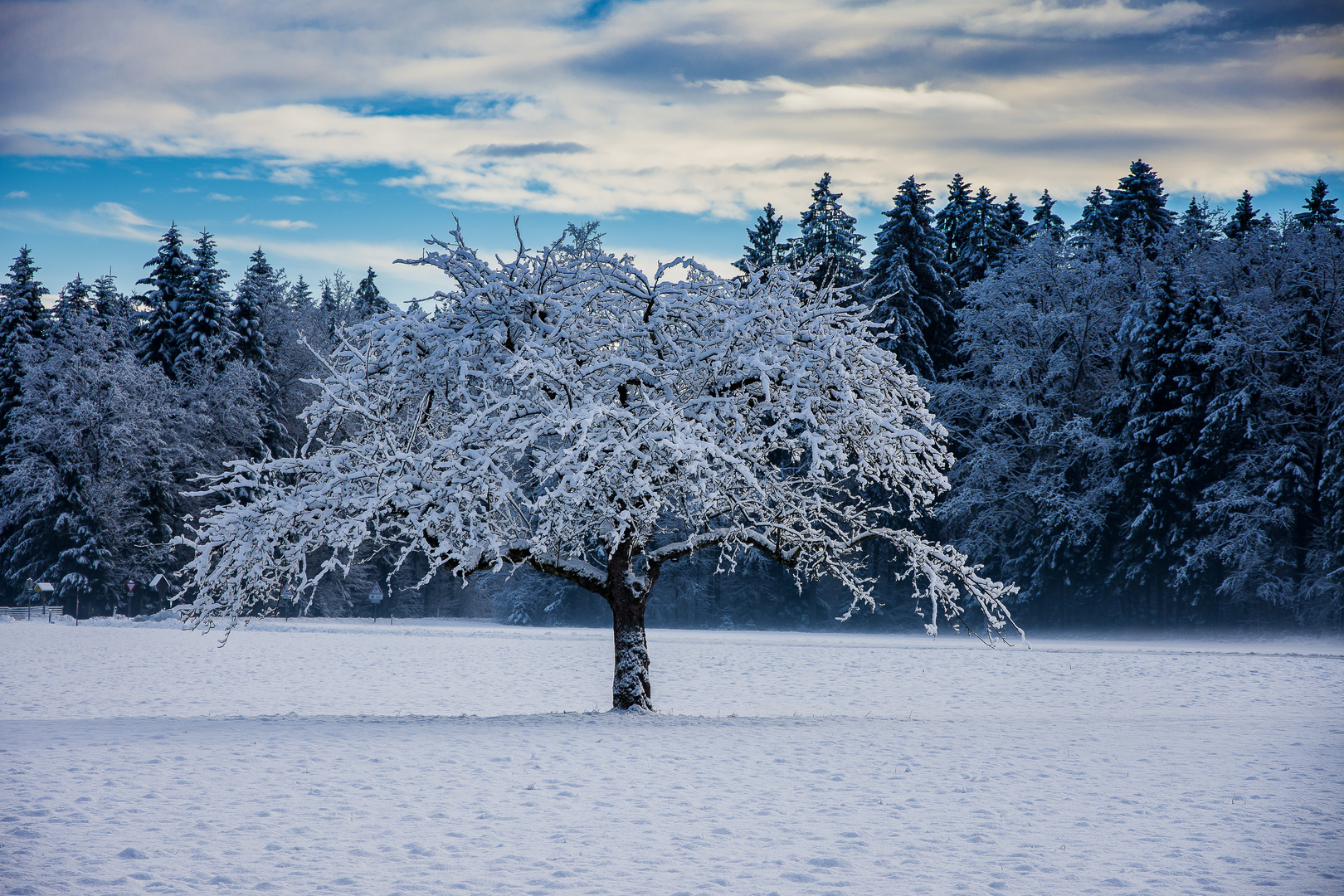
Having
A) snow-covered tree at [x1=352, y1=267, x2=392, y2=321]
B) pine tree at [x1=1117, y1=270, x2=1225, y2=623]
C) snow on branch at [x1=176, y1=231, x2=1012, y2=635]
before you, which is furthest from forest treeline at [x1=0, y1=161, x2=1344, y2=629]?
snow on branch at [x1=176, y1=231, x2=1012, y2=635]

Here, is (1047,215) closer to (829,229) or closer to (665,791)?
(829,229)

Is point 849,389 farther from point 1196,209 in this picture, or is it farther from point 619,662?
point 1196,209

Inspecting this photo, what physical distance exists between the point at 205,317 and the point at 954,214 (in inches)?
1581

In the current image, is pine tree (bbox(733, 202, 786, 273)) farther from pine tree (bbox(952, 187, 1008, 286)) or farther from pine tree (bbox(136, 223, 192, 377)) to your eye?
pine tree (bbox(136, 223, 192, 377))

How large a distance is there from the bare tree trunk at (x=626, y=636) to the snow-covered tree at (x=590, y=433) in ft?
0.10

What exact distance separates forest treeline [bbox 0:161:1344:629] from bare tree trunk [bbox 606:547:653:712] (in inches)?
614

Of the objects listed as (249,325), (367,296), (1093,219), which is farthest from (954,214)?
(367,296)

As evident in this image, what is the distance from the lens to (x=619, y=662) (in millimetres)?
15398

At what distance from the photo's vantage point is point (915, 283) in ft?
158

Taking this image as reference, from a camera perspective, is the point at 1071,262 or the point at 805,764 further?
the point at 1071,262

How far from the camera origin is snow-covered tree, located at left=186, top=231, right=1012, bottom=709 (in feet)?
40.9

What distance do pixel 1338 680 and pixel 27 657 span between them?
3034 centimetres

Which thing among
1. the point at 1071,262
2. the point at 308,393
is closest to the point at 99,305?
the point at 308,393

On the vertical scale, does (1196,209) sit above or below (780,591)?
above
